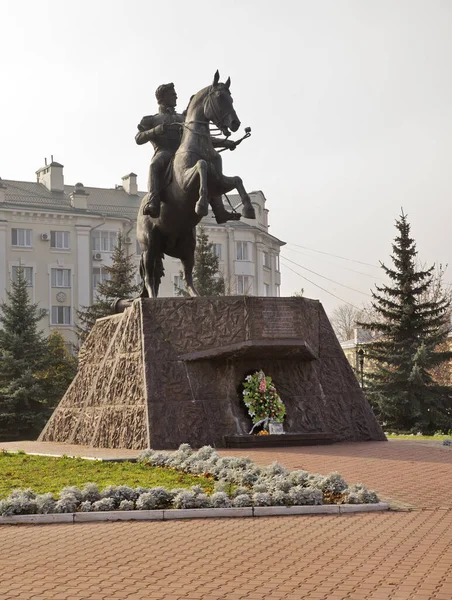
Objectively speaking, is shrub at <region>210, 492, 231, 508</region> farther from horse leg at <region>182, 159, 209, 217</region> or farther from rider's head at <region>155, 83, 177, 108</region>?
rider's head at <region>155, 83, 177, 108</region>

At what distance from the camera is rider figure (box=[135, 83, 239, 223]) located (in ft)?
53.6

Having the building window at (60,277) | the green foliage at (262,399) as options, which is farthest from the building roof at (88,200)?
the green foliage at (262,399)

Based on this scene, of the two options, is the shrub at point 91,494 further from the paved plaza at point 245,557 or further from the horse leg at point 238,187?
the horse leg at point 238,187

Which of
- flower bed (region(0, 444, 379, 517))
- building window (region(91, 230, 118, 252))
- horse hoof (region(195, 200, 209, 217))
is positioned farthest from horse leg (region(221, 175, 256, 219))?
building window (region(91, 230, 118, 252))

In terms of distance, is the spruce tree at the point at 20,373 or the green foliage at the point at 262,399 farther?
the spruce tree at the point at 20,373

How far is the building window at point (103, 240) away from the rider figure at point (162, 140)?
41.7 m

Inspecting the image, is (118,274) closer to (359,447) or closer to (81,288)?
(81,288)

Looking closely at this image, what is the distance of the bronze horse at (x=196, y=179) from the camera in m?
15.5

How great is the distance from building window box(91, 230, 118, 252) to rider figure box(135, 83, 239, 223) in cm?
4168

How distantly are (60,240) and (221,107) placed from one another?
43.1 metres

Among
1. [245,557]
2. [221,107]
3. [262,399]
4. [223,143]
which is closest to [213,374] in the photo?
[262,399]

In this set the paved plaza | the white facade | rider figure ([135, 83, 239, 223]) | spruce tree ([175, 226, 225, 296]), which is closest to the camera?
the paved plaza

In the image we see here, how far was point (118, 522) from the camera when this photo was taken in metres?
8.57

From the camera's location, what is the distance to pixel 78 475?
11.4 metres
